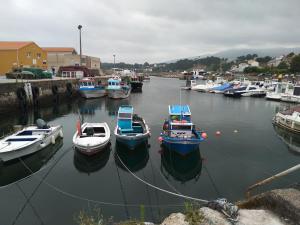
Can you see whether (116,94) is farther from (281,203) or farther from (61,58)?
(281,203)

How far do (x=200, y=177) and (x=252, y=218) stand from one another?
9.62 meters

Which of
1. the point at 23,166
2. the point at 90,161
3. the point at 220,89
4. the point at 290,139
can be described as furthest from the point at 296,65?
the point at 23,166

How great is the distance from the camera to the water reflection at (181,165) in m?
16.3

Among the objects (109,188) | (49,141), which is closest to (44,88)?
(49,141)

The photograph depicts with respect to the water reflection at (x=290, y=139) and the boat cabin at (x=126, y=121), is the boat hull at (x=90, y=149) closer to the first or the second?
the boat cabin at (x=126, y=121)

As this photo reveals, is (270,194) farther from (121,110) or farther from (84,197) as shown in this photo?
(121,110)

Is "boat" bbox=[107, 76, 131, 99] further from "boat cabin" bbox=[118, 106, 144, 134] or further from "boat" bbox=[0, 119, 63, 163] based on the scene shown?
"boat cabin" bbox=[118, 106, 144, 134]

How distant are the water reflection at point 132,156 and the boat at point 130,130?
0.65 meters

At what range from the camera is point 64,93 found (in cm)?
5197

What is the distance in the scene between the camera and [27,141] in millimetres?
18438

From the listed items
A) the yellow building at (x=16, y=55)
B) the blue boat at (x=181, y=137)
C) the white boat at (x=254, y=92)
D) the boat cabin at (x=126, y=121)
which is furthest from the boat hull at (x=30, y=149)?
the white boat at (x=254, y=92)

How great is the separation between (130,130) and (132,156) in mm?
2663

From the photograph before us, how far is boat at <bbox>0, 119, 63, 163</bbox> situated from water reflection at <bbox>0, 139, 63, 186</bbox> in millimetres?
372

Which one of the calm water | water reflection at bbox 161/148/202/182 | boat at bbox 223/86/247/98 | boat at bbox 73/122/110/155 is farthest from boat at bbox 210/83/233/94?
boat at bbox 73/122/110/155
